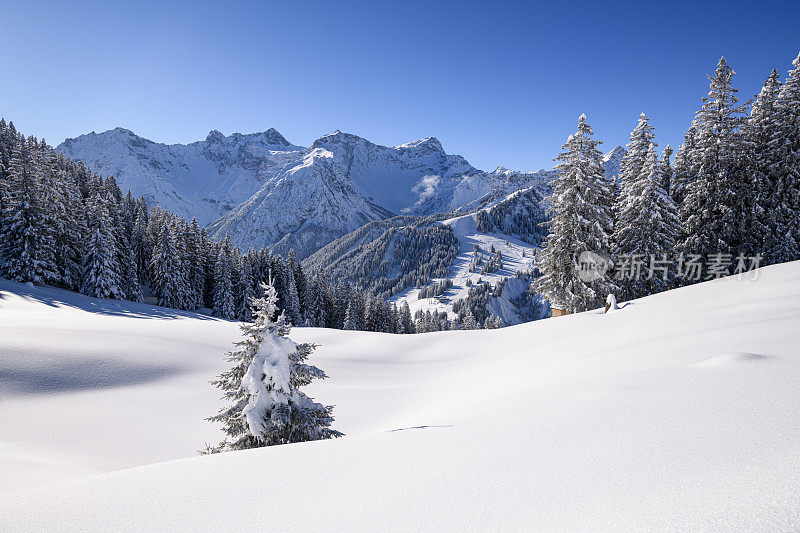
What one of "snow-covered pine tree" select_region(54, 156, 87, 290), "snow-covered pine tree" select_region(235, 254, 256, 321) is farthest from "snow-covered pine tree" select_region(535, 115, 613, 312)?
"snow-covered pine tree" select_region(54, 156, 87, 290)

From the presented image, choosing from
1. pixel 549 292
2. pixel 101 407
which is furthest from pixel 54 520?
pixel 549 292

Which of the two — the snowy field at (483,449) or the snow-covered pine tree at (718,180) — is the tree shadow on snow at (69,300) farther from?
the snow-covered pine tree at (718,180)

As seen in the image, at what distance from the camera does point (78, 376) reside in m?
9.95

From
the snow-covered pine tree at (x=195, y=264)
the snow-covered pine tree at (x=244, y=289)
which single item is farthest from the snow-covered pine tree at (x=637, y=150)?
the snow-covered pine tree at (x=195, y=264)

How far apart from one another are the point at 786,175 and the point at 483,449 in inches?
1190

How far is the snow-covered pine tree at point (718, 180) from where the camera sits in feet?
72.4

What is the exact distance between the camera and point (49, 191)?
31.2m

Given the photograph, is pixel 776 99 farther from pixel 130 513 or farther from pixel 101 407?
pixel 101 407

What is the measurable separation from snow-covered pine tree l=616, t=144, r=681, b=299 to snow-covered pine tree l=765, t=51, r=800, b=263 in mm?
5354

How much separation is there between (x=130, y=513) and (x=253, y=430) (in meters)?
3.18

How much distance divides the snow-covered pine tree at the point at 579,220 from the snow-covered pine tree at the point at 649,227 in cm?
211

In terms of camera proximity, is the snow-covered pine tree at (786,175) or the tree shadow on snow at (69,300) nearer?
the snow-covered pine tree at (786,175)

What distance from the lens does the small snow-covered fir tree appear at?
6.55 metres

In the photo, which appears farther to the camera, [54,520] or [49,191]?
[49,191]
